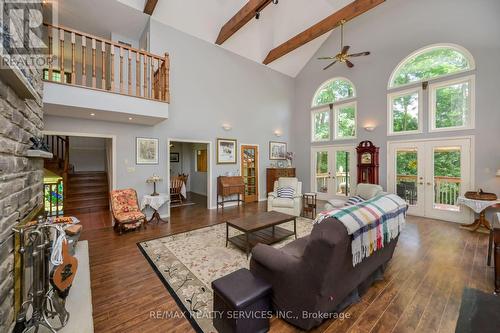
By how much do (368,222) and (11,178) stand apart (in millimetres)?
2888

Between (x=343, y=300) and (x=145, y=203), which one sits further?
(x=145, y=203)

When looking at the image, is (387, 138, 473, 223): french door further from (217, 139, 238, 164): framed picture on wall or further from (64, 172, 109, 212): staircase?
(64, 172, 109, 212): staircase

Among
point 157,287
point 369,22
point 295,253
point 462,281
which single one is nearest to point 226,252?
point 157,287

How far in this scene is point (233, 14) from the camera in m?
5.47

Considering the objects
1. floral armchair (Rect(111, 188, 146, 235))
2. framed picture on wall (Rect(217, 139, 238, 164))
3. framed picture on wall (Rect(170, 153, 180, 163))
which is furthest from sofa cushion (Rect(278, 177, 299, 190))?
framed picture on wall (Rect(170, 153, 180, 163))

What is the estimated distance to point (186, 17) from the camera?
5203 millimetres

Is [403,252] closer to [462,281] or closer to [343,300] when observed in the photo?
[462,281]

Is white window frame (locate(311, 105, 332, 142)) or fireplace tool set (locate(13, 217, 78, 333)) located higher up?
white window frame (locate(311, 105, 332, 142))

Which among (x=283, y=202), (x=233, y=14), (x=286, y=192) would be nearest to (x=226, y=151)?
(x=286, y=192)

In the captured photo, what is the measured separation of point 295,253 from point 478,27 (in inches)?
248

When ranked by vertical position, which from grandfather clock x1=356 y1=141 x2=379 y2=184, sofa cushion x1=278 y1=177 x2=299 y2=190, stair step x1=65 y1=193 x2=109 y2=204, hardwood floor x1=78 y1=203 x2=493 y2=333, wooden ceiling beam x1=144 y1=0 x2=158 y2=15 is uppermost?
wooden ceiling beam x1=144 y1=0 x2=158 y2=15

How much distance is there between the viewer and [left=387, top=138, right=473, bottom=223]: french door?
4699 mm

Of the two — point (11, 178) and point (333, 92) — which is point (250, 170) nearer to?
point (333, 92)

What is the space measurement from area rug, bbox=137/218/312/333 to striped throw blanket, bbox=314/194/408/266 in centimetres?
138
